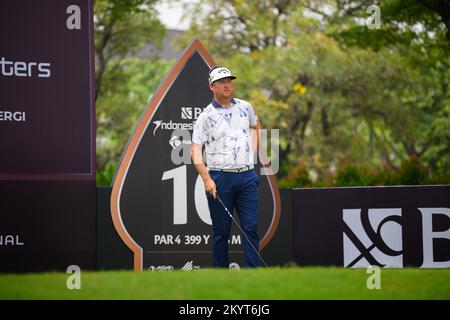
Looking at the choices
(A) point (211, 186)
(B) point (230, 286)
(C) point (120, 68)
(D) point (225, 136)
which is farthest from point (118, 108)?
(B) point (230, 286)

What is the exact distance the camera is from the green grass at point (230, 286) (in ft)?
21.5

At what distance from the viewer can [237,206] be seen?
9.42m

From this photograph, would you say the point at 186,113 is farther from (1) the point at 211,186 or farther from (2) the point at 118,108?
(2) the point at 118,108

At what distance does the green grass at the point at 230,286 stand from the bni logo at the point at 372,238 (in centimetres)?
474

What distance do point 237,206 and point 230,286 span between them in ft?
8.85

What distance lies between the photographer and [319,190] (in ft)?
41.9

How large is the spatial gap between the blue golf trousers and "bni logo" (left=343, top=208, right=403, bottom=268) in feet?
11.6

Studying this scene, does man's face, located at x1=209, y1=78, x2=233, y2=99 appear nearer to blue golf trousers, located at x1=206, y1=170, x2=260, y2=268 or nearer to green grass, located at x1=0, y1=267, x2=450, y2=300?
blue golf trousers, located at x1=206, y1=170, x2=260, y2=268

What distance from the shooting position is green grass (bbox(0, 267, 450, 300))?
21.5ft

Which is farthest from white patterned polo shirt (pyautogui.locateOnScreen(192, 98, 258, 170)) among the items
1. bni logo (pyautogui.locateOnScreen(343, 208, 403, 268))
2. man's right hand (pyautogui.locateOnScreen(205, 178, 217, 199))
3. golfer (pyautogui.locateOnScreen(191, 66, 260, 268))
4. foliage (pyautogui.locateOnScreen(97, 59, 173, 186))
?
foliage (pyautogui.locateOnScreen(97, 59, 173, 186))

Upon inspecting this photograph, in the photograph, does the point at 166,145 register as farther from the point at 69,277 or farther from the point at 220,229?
the point at 69,277

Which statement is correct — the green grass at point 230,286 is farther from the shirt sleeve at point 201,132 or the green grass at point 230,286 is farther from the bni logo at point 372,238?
the bni logo at point 372,238

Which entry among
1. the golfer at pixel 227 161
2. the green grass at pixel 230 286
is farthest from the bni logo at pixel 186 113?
the green grass at pixel 230 286

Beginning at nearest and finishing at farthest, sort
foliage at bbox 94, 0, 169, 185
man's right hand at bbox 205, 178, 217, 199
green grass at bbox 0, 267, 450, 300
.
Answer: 1. green grass at bbox 0, 267, 450, 300
2. man's right hand at bbox 205, 178, 217, 199
3. foliage at bbox 94, 0, 169, 185
